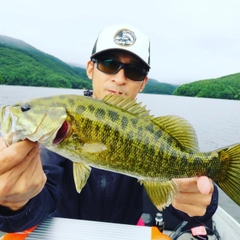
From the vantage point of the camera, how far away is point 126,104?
237cm

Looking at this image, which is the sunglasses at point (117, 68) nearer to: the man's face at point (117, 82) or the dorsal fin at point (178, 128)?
the man's face at point (117, 82)

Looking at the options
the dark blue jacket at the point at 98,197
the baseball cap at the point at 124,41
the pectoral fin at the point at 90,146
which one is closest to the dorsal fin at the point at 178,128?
the pectoral fin at the point at 90,146

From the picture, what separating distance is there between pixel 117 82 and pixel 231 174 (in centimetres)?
179

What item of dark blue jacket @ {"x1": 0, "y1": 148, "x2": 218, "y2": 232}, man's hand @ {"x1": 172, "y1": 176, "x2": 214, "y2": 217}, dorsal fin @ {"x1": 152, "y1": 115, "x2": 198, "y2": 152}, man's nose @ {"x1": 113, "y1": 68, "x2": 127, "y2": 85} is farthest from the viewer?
man's nose @ {"x1": 113, "y1": 68, "x2": 127, "y2": 85}

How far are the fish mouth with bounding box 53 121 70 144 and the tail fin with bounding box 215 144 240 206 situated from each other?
4.17ft

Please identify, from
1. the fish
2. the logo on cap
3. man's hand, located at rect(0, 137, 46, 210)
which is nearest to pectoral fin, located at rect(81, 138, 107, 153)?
the fish

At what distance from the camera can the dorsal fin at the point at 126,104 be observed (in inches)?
92.3

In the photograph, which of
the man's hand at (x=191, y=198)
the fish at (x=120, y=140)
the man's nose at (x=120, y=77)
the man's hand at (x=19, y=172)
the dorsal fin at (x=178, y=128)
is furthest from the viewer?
the man's nose at (x=120, y=77)

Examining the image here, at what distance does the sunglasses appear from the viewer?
3.62 m

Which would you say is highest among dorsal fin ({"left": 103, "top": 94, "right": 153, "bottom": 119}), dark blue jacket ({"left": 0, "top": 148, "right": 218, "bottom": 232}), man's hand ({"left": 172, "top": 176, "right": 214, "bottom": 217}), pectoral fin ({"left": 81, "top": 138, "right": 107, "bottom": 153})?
dorsal fin ({"left": 103, "top": 94, "right": 153, "bottom": 119})

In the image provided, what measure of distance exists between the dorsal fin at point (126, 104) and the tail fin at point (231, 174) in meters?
0.74

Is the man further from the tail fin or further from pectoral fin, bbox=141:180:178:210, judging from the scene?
the tail fin

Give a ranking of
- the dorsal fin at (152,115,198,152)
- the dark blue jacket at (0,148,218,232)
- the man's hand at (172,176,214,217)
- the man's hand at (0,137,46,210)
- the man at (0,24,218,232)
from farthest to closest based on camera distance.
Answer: the dark blue jacket at (0,148,218,232), the man at (0,24,218,232), the man's hand at (172,176,214,217), the dorsal fin at (152,115,198,152), the man's hand at (0,137,46,210)

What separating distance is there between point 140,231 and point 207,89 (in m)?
76.1
